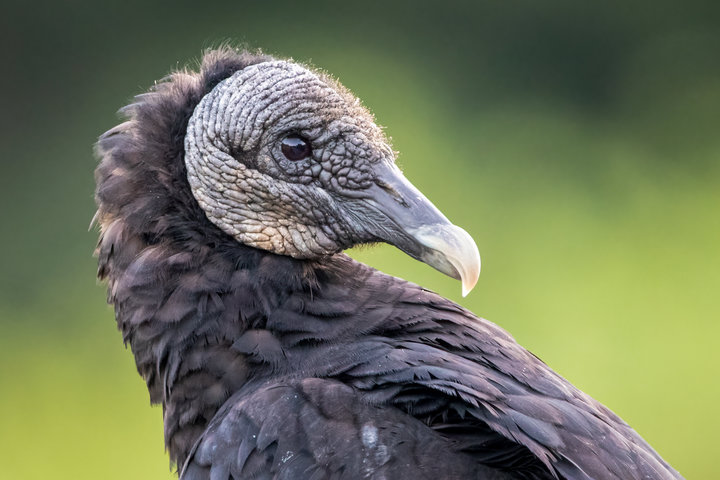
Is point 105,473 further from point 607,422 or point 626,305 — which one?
point 607,422

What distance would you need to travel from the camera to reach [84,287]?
205 inches

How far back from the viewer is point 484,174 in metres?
5.49

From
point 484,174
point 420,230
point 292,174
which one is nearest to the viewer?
point 420,230

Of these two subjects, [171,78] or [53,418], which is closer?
[171,78]

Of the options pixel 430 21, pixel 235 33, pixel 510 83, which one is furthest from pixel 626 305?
pixel 235 33

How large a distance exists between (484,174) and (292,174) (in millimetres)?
3248

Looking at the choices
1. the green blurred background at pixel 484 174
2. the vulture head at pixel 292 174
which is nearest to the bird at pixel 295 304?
the vulture head at pixel 292 174

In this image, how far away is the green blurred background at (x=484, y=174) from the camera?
16.6 ft

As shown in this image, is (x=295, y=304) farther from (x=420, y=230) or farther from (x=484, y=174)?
(x=484, y=174)

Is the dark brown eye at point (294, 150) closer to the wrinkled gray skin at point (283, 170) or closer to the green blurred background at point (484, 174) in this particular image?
the wrinkled gray skin at point (283, 170)

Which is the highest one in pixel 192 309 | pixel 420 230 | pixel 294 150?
pixel 294 150

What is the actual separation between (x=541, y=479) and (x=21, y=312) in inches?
156

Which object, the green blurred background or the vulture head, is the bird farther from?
the green blurred background

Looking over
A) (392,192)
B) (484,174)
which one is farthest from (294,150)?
(484,174)
